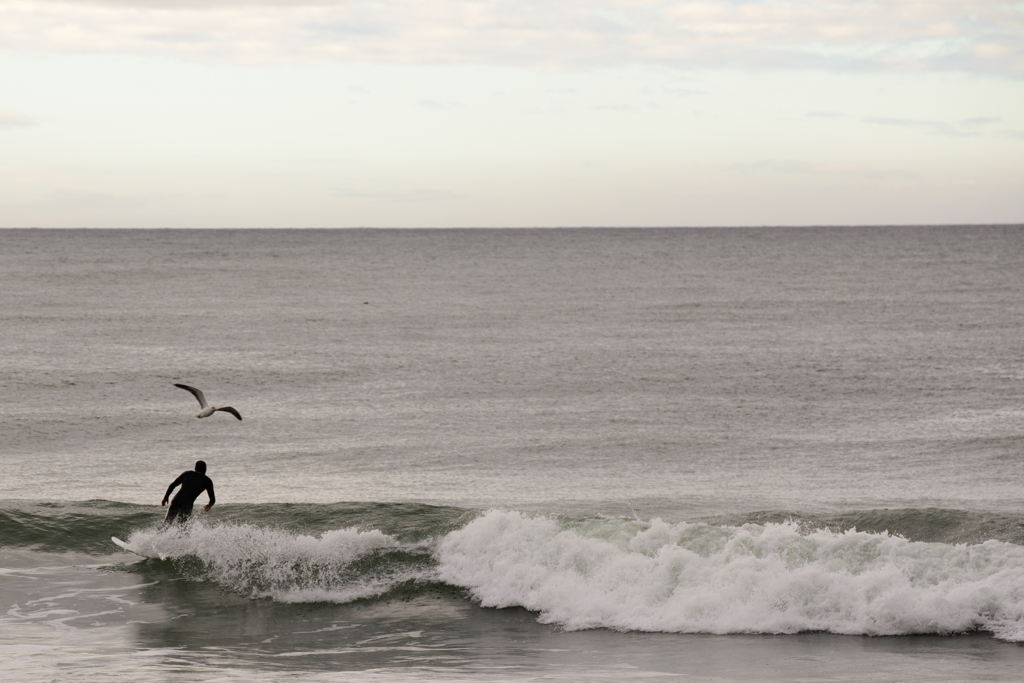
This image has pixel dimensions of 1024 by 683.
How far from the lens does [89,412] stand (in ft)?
91.1

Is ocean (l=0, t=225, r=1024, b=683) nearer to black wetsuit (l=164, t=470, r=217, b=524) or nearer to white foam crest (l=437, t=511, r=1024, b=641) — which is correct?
white foam crest (l=437, t=511, r=1024, b=641)

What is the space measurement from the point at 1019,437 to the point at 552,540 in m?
14.6

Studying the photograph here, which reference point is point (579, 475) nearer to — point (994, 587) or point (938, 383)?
point (994, 587)

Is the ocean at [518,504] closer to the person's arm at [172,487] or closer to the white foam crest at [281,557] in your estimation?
the white foam crest at [281,557]

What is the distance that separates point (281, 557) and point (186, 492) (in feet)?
5.88

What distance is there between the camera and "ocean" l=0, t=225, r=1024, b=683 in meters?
12.3

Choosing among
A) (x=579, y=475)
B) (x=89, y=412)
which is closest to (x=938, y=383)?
(x=579, y=475)

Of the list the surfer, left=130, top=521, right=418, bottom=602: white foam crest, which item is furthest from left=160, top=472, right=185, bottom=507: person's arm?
left=130, top=521, right=418, bottom=602: white foam crest

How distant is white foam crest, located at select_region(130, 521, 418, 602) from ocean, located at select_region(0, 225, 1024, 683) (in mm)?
46

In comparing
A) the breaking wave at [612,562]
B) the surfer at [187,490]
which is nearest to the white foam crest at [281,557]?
the breaking wave at [612,562]

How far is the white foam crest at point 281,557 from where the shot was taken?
49.1 feet

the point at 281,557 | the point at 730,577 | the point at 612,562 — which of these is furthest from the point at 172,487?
the point at 730,577

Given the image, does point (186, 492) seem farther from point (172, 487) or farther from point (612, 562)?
point (612, 562)

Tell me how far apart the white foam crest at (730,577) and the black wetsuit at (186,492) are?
150 inches
